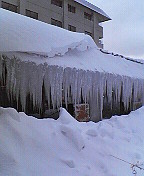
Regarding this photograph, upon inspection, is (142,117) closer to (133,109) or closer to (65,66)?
(133,109)

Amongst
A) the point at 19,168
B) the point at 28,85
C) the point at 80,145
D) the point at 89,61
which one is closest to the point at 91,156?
the point at 80,145

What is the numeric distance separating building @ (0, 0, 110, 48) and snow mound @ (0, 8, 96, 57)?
11192 millimetres

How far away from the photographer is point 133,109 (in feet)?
29.7

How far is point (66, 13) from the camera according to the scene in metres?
19.1

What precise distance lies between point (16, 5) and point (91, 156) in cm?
1414

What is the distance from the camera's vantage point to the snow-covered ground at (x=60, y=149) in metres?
3.19

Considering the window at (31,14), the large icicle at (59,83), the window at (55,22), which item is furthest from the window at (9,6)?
the large icicle at (59,83)

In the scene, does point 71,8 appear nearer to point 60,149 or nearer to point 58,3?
point 58,3

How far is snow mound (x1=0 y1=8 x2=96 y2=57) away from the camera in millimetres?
3680

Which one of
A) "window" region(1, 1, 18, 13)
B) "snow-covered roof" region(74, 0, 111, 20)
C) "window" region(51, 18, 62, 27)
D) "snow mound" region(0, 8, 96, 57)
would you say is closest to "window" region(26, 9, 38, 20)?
"window" region(1, 1, 18, 13)

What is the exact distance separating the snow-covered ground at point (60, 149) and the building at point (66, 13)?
1258 cm

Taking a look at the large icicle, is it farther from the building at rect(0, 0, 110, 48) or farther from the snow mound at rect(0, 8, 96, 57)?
the building at rect(0, 0, 110, 48)

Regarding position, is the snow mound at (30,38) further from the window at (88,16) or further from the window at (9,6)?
the window at (88,16)

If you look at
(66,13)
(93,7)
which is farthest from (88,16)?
(66,13)
